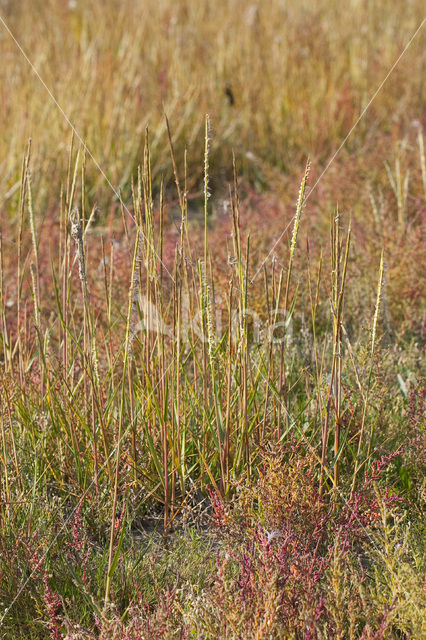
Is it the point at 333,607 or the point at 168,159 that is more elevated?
the point at 168,159

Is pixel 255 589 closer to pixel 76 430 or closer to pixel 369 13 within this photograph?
pixel 76 430

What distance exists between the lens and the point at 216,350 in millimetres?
1647

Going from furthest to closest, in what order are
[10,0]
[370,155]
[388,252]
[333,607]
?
[10,0] < [370,155] < [388,252] < [333,607]

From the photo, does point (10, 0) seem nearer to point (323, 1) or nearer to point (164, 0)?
point (164, 0)

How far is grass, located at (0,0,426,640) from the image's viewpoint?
1.44 m

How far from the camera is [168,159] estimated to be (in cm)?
430

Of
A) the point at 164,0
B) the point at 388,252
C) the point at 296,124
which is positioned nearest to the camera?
the point at 388,252

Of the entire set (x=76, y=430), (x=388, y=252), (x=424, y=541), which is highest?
(x=388, y=252)

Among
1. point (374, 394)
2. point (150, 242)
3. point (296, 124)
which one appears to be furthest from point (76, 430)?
point (296, 124)

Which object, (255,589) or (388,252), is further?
(388,252)

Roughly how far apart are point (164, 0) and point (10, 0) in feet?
8.42

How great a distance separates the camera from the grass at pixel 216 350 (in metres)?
1.44

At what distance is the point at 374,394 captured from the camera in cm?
182

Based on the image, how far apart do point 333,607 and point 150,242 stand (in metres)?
0.86
